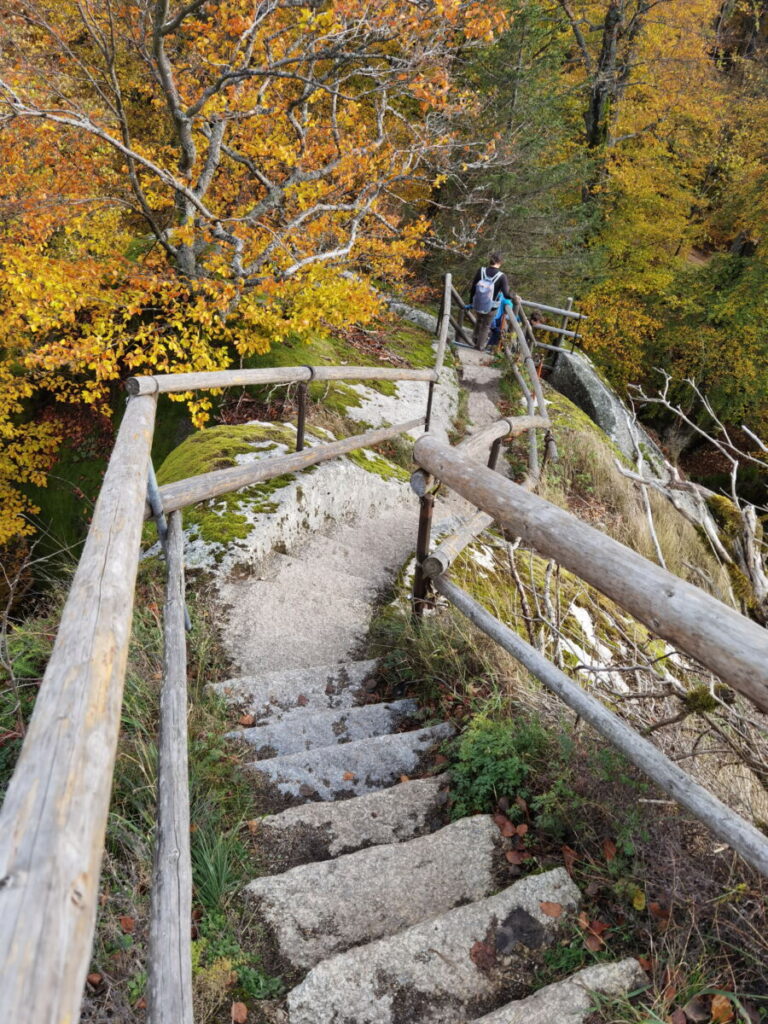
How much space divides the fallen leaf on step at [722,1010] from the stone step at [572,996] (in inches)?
7.4

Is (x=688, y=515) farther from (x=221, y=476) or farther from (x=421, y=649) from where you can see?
(x=221, y=476)

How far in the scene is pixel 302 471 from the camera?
18.7 ft

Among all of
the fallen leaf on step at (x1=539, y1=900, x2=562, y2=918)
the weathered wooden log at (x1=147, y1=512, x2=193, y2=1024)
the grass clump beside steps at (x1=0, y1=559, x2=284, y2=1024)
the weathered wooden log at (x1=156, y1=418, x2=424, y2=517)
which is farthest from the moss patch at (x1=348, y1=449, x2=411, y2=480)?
the fallen leaf on step at (x1=539, y1=900, x2=562, y2=918)

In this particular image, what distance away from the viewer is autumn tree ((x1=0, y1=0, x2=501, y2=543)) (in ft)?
27.9

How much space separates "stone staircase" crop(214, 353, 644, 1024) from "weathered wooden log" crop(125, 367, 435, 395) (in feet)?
5.41

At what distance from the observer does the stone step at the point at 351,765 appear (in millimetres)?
2881

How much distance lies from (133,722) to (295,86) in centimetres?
1385

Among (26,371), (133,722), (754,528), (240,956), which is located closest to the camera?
(240,956)

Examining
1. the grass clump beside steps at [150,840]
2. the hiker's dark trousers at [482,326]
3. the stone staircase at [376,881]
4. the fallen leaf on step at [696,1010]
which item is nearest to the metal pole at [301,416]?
the stone staircase at [376,881]

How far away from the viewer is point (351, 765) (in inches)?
119

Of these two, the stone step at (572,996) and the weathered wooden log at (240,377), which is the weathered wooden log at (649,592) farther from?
the weathered wooden log at (240,377)

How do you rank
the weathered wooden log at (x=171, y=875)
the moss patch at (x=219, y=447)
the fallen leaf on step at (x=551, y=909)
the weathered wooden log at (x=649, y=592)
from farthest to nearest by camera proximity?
the moss patch at (x=219, y=447)
the fallen leaf on step at (x=551, y=909)
the weathered wooden log at (x=649, y=592)
the weathered wooden log at (x=171, y=875)

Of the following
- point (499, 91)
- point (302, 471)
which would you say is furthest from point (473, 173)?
point (302, 471)

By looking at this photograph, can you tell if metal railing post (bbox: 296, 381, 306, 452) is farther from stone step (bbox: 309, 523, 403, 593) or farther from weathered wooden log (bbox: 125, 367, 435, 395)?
stone step (bbox: 309, 523, 403, 593)
